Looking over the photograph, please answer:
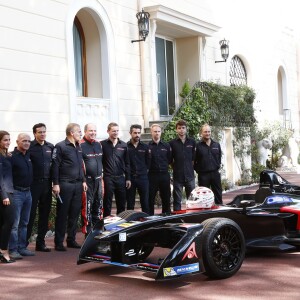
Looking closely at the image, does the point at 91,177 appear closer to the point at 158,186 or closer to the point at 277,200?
the point at 158,186

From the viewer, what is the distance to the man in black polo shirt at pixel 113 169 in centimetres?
917

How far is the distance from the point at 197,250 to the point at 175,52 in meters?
13.4

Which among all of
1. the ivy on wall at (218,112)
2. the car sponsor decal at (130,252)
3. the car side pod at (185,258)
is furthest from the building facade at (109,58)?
the car side pod at (185,258)

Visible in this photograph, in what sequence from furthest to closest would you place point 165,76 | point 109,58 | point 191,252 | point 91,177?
point 165,76 → point 109,58 → point 91,177 → point 191,252

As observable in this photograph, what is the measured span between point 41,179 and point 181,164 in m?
2.82

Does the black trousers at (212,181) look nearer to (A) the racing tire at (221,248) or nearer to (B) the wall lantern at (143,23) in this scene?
(A) the racing tire at (221,248)

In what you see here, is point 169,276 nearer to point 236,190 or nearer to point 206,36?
point 236,190

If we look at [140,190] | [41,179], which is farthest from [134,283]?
[140,190]

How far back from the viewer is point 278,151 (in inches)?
930

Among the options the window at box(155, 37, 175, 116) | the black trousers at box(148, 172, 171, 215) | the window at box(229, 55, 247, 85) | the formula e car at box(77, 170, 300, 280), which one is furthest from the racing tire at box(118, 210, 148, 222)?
the window at box(229, 55, 247, 85)

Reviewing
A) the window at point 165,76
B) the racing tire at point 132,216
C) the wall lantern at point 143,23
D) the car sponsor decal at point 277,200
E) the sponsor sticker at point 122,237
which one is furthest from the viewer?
the window at point 165,76

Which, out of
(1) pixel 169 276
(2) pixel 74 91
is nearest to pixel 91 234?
(1) pixel 169 276

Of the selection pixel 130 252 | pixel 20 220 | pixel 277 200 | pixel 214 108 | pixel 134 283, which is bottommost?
pixel 134 283

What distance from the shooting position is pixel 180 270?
19.2 ft
